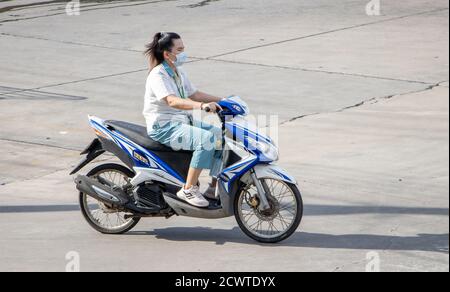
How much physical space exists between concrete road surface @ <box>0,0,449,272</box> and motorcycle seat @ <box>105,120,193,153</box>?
2.53 feet

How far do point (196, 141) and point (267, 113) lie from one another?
485 centimetres

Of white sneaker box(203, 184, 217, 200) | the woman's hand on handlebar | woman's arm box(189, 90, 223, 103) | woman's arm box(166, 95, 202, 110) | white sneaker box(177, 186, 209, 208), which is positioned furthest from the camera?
woman's arm box(189, 90, 223, 103)

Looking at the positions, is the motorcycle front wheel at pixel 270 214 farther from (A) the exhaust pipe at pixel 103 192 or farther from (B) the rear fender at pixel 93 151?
(B) the rear fender at pixel 93 151

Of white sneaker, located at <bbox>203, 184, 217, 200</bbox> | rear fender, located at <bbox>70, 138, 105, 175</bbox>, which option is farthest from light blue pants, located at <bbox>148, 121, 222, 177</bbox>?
rear fender, located at <bbox>70, 138, 105, 175</bbox>

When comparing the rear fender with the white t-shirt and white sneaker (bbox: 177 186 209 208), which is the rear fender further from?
white sneaker (bbox: 177 186 209 208)

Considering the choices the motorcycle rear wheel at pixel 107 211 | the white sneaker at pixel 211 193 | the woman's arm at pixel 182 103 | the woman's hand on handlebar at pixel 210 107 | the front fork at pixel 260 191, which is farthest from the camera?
the motorcycle rear wheel at pixel 107 211

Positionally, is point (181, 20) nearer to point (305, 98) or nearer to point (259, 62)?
point (259, 62)

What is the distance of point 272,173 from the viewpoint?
26.7 ft

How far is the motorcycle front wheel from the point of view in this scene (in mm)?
8258

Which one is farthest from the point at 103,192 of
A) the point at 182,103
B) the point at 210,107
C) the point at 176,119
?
the point at 210,107

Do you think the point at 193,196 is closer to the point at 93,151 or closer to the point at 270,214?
the point at 270,214

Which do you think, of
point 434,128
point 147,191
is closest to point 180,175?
point 147,191

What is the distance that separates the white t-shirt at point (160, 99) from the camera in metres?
8.28

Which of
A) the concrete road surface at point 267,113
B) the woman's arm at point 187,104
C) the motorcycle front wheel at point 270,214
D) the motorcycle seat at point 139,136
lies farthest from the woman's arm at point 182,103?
the concrete road surface at point 267,113
